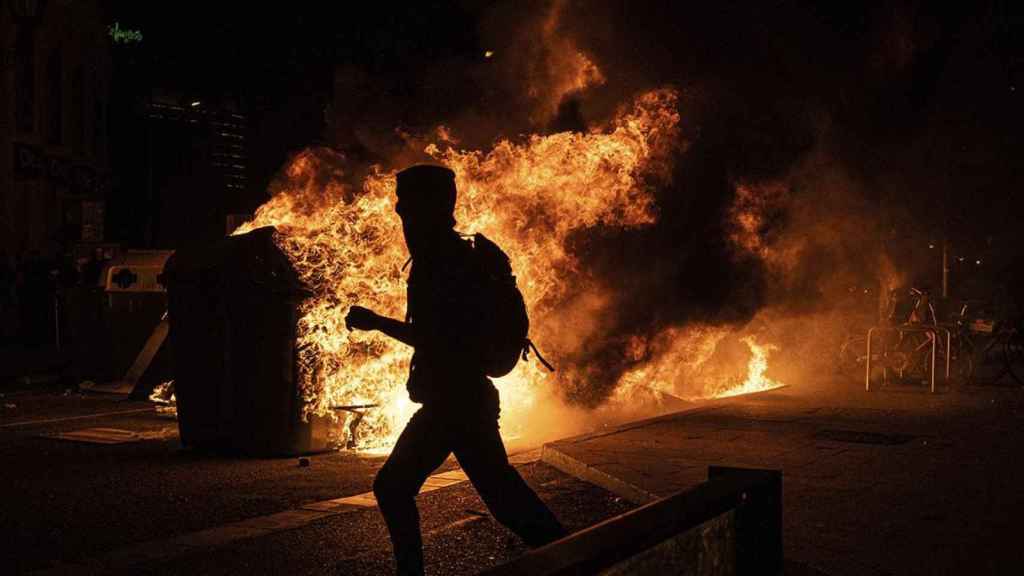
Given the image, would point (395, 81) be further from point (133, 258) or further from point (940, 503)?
point (940, 503)

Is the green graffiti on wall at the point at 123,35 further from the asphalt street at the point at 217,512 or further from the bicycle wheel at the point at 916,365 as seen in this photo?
the bicycle wheel at the point at 916,365

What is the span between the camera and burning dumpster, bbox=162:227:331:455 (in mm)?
9430

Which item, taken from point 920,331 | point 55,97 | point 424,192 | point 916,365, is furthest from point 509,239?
point 55,97

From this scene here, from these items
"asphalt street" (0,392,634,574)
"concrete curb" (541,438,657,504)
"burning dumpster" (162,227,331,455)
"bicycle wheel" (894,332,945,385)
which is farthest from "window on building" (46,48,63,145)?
"concrete curb" (541,438,657,504)

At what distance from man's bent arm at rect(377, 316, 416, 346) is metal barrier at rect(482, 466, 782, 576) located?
135 cm

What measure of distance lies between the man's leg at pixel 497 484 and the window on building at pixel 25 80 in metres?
25.2

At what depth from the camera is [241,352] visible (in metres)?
9.51

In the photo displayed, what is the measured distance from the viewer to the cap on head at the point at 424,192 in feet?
15.4

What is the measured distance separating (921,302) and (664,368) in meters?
4.67

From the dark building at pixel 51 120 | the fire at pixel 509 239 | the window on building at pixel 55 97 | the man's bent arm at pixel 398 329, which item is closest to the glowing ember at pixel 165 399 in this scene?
the fire at pixel 509 239

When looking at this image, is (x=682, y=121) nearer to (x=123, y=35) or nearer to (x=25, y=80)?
(x=25, y=80)

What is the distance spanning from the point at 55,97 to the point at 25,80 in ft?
6.01

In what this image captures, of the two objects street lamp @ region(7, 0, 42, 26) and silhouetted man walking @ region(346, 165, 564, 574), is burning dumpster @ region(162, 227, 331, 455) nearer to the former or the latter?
silhouetted man walking @ region(346, 165, 564, 574)

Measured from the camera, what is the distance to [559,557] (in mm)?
2945
